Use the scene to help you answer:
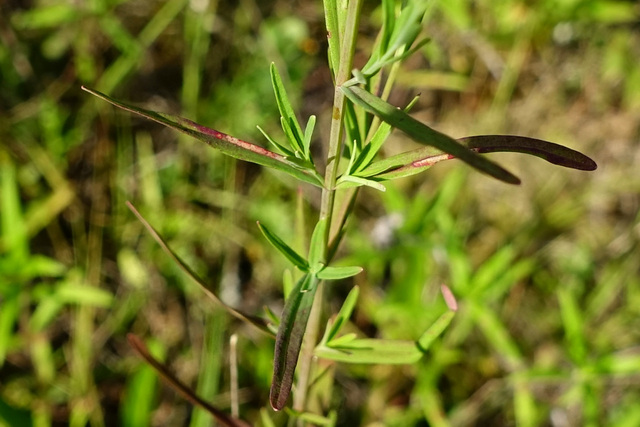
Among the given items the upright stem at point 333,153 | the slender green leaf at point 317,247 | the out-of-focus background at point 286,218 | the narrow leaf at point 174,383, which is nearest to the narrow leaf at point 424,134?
the upright stem at point 333,153

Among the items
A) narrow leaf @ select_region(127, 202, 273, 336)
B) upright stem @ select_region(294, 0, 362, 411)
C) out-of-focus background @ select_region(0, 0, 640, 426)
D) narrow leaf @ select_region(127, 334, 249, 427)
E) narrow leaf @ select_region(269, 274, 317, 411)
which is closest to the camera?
upright stem @ select_region(294, 0, 362, 411)

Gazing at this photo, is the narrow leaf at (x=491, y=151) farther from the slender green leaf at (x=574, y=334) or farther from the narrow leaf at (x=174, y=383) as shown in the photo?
the slender green leaf at (x=574, y=334)

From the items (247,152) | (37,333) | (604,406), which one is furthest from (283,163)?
(604,406)

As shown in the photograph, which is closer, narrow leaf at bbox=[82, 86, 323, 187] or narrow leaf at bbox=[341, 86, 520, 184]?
narrow leaf at bbox=[341, 86, 520, 184]

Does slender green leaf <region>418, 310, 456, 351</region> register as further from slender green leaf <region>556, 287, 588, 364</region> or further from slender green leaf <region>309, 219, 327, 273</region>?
slender green leaf <region>556, 287, 588, 364</region>

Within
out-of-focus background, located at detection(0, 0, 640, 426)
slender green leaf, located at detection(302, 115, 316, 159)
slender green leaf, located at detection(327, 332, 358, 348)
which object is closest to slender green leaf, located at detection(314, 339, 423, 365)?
slender green leaf, located at detection(327, 332, 358, 348)

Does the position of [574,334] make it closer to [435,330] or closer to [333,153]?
[435,330]
